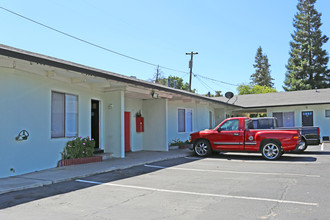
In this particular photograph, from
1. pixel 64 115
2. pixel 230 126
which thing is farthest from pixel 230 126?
pixel 64 115

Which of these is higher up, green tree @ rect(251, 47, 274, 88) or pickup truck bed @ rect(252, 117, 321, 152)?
green tree @ rect(251, 47, 274, 88)

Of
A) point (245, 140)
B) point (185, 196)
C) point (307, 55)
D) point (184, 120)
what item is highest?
point (307, 55)

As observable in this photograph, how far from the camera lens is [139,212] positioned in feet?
16.4

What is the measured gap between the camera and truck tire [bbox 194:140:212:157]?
42.8 feet

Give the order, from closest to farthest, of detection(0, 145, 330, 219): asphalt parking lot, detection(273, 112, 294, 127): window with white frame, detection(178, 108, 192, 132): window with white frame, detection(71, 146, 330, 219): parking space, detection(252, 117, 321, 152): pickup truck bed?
detection(0, 145, 330, 219): asphalt parking lot < detection(71, 146, 330, 219): parking space < detection(252, 117, 321, 152): pickup truck bed < detection(178, 108, 192, 132): window with white frame < detection(273, 112, 294, 127): window with white frame

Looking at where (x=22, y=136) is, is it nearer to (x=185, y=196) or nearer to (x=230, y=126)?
(x=185, y=196)

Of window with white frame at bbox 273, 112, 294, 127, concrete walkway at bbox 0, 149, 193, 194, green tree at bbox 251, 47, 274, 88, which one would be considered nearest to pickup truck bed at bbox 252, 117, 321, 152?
concrete walkway at bbox 0, 149, 193, 194

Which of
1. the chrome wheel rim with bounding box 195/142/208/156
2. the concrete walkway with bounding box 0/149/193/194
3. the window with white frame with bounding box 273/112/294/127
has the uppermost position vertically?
the window with white frame with bounding box 273/112/294/127

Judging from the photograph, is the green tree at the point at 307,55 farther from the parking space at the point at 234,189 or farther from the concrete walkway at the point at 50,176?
the concrete walkway at the point at 50,176

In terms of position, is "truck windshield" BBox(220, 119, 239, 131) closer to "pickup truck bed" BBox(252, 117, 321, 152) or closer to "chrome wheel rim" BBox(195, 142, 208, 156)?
"chrome wheel rim" BBox(195, 142, 208, 156)

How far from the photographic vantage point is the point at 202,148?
1318 centimetres

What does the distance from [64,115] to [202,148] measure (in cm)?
613

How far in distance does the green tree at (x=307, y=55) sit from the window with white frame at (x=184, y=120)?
31710 mm

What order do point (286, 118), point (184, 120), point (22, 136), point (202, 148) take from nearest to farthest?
point (22, 136), point (202, 148), point (184, 120), point (286, 118)
